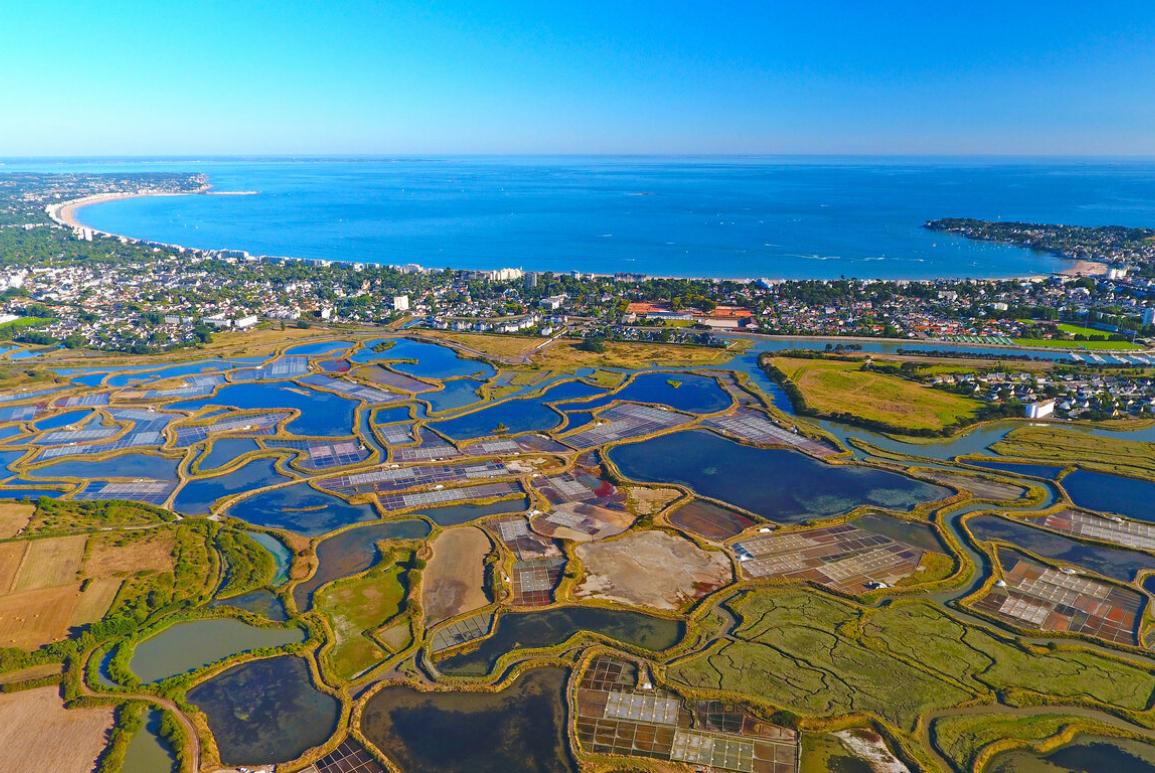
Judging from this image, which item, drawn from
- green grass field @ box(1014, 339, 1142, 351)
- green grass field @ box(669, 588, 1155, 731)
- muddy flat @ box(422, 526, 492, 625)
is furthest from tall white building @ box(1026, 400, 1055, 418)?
muddy flat @ box(422, 526, 492, 625)

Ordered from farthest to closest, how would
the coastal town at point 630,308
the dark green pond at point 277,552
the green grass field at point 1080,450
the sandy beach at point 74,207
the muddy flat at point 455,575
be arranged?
the sandy beach at point 74,207
the coastal town at point 630,308
the green grass field at point 1080,450
the dark green pond at point 277,552
the muddy flat at point 455,575

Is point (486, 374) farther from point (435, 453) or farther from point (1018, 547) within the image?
point (1018, 547)

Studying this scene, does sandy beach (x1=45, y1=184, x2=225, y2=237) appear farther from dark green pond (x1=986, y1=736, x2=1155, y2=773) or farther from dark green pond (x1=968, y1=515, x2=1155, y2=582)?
dark green pond (x1=986, y1=736, x2=1155, y2=773)

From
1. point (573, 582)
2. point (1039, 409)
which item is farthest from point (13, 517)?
point (1039, 409)

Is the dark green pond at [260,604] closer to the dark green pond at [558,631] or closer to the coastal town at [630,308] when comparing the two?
the dark green pond at [558,631]

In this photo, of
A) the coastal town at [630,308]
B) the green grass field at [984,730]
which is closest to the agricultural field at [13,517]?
the coastal town at [630,308]

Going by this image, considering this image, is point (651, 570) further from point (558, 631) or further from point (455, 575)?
point (455, 575)
